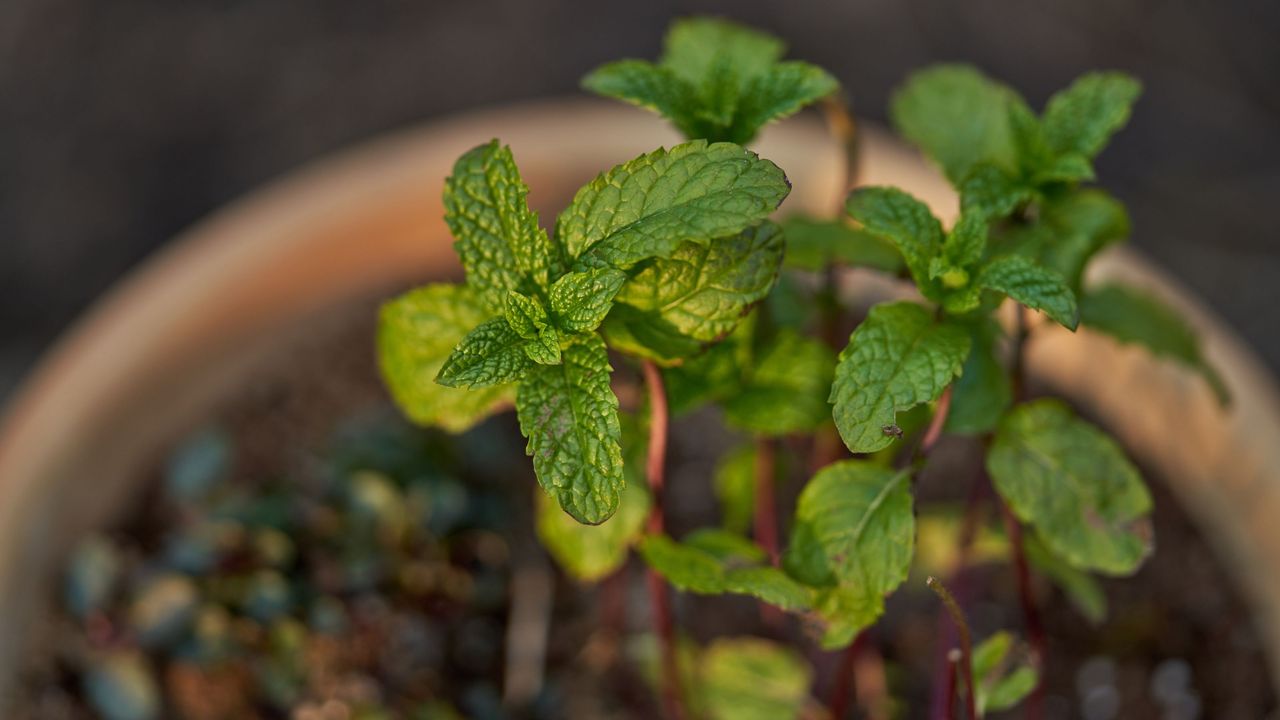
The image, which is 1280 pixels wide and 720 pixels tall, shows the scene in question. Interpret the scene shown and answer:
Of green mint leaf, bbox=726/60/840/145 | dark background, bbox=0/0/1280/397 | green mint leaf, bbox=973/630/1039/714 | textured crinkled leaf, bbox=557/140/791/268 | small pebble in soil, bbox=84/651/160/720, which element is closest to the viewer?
textured crinkled leaf, bbox=557/140/791/268

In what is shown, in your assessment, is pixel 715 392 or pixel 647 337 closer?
pixel 647 337

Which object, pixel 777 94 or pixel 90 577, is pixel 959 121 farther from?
pixel 90 577

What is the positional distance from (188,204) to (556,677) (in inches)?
54.1

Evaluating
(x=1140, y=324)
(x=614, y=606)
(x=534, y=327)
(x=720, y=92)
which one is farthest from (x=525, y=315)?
(x=614, y=606)

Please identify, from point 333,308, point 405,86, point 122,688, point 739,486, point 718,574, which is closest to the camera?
point 718,574

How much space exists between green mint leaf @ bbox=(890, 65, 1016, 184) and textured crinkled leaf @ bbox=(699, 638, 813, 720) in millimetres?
602

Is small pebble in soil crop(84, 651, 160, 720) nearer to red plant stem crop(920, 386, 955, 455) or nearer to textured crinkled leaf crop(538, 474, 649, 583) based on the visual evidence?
textured crinkled leaf crop(538, 474, 649, 583)

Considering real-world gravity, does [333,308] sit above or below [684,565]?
below

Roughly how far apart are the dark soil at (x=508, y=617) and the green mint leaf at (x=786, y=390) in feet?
1.09

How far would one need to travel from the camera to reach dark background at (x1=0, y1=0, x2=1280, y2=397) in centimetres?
235

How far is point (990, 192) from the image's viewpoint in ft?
3.02

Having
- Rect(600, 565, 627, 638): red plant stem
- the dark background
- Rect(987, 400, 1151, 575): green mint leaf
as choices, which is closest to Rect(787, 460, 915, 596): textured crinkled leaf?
Rect(987, 400, 1151, 575): green mint leaf

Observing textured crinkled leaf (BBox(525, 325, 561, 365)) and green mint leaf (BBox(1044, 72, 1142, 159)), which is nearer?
textured crinkled leaf (BBox(525, 325, 561, 365))

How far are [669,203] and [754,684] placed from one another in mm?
709
